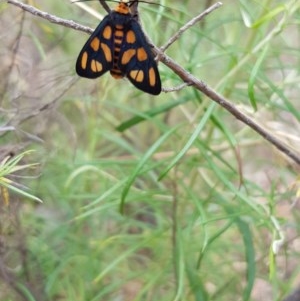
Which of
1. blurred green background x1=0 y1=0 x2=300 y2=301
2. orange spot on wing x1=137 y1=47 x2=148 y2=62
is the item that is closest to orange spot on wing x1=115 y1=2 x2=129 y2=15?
orange spot on wing x1=137 y1=47 x2=148 y2=62

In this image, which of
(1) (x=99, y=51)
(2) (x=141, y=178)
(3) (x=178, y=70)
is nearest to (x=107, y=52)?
(1) (x=99, y=51)

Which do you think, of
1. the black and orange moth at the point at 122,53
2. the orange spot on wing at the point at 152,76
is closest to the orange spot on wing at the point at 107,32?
the black and orange moth at the point at 122,53

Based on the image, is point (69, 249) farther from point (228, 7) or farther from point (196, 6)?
point (228, 7)

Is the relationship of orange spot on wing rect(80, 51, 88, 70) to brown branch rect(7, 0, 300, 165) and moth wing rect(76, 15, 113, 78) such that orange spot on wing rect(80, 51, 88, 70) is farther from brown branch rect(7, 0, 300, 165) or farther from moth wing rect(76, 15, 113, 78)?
brown branch rect(7, 0, 300, 165)

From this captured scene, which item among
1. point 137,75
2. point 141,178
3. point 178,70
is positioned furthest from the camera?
point 141,178

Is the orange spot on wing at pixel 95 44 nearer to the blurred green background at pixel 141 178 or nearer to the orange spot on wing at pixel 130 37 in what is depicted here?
the orange spot on wing at pixel 130 37

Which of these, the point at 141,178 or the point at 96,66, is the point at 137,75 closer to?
the point at 96,66
